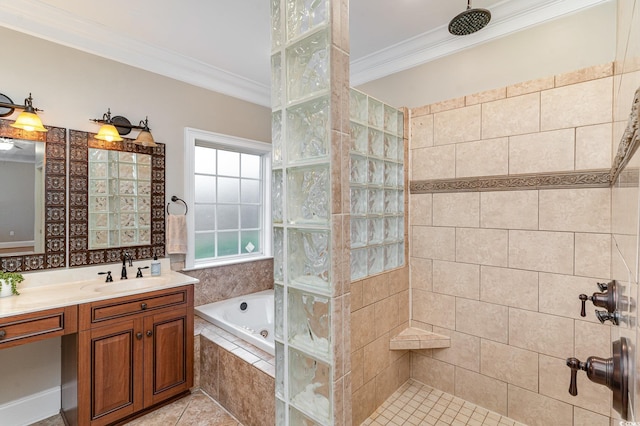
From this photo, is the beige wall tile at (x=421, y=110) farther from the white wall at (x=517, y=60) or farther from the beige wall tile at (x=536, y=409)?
the beige wall tile at (x=536, y=409)

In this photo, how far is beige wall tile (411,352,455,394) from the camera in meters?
2.20

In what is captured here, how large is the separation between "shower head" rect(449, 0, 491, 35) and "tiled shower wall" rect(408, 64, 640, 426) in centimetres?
44

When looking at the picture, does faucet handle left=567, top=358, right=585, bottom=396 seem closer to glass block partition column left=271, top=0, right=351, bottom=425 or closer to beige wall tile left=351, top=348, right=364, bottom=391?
glass block partition column left=271, top=0, right=351, bottom=425

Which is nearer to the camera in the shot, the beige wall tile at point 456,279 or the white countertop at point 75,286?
the white countertop at point 75,286

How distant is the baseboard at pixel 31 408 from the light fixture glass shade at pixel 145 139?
1.88 metres

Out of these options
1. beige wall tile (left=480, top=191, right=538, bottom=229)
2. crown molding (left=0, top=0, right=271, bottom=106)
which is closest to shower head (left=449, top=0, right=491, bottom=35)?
beige wall tile (left=480, top=191, right=538, bottom=229)

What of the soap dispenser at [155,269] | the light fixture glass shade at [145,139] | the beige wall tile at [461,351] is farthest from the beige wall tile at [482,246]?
the light fixture glass shade at [145,139]

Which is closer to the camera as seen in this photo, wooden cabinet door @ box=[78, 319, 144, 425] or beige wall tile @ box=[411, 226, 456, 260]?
wooden cabinet door @ box=[78, 319, 144, 425]

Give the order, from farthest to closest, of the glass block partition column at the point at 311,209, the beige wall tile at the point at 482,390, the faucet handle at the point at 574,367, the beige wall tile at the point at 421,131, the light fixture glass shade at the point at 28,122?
the beige wall tile at the point at 421,131 < the beige wall tile at the point at 482,390 < the light fixture glass shade at the point at 28,122 < the glass block partition column at the point at 311,209 < the faucet handle at the point at 574,367

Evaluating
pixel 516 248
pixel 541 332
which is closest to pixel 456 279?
pixel 516 248

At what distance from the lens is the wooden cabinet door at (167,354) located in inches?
78.3

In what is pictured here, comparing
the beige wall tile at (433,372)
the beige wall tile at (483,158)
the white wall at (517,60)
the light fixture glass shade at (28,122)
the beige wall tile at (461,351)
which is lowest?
the beige wall tile at (433,372)

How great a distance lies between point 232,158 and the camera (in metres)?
3.28

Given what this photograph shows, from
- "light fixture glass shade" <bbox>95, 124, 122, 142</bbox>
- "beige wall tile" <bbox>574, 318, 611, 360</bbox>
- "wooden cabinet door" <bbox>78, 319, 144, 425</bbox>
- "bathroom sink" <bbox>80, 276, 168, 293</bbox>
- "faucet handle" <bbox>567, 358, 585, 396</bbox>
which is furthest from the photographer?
"light fixture glass shade" <bbox>95, 124, 122, 142</bbox>
